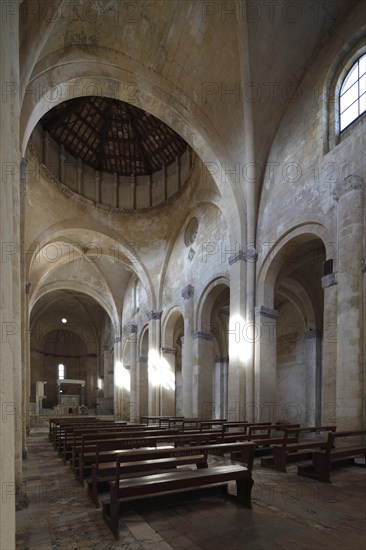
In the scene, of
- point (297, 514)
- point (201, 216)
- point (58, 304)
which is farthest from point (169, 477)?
point (58, 304)

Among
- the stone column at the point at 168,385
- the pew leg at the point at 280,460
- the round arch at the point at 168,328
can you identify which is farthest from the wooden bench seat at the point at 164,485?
the round arch at the point at 168,328

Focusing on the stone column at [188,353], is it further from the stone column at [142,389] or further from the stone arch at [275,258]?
the stone column at [142,389]

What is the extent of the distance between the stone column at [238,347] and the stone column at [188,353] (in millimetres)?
4205

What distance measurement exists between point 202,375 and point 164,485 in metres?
12.4

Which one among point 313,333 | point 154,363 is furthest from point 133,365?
point 313,333

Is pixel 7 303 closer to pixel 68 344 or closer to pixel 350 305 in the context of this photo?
pixel 350 305

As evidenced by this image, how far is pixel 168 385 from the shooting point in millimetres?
20000

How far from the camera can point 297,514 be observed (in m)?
4.67

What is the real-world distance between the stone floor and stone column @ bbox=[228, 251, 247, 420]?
6492mm

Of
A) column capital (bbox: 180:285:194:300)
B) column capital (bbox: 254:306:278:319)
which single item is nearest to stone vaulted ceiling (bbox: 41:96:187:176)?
column capital (bbox: 180:285:194:300)

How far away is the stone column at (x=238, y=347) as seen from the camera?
12.6 m

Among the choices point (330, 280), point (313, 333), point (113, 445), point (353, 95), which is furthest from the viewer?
point (313, 333)

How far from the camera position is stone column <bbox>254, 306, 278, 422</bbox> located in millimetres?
12078

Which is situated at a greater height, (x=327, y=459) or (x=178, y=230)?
(x=178, y=230)
